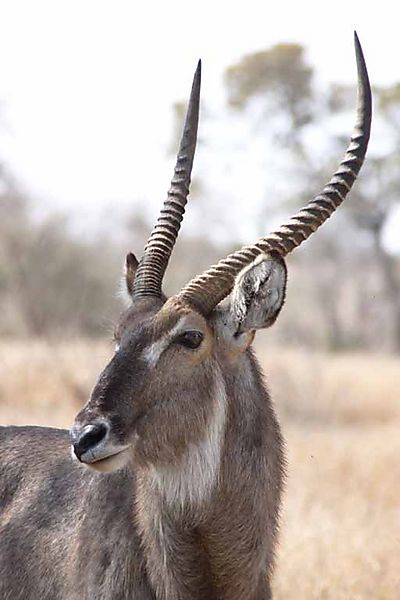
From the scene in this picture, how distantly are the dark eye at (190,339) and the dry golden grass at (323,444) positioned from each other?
2500mm

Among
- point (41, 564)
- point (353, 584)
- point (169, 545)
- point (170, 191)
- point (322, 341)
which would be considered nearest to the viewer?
point (169, 545)

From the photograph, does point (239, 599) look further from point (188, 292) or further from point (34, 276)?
point (34, 276)

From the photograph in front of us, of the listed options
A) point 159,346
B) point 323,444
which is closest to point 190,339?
point 159,346

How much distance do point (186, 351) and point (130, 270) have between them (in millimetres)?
1010

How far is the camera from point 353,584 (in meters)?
8.49

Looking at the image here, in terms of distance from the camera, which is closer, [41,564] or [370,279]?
[41,564]

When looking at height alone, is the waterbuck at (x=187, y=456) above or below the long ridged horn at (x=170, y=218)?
below

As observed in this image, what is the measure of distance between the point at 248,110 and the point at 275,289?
36881 millimetres

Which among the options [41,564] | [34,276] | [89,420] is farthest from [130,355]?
[34,276]

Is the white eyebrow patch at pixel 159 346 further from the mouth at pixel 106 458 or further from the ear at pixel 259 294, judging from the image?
the mouth at pixel 106 458

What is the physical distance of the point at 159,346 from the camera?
5.61 m

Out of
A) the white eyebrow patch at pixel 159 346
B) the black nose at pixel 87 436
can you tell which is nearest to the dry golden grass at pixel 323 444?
the white eyebrow patch at pixel 159 346

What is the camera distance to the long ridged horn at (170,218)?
6.18 m

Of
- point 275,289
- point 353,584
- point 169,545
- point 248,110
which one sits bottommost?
point 353,584
